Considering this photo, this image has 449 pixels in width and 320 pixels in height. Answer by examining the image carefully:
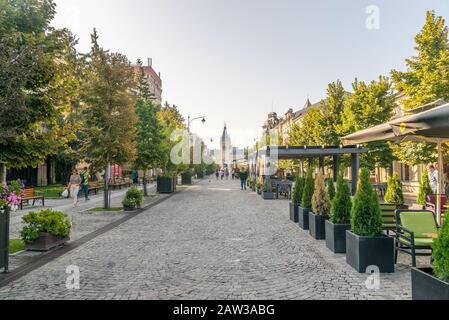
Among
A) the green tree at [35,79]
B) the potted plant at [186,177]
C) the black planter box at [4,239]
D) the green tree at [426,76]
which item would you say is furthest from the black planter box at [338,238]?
the potted plant at [186,177]

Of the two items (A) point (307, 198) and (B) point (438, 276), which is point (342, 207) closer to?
(A) point (307, 198)

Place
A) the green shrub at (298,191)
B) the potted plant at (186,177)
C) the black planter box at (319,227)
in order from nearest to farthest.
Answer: the black planter box at (319,227), the green shrub at (298,191), the potted plant at (186,177)

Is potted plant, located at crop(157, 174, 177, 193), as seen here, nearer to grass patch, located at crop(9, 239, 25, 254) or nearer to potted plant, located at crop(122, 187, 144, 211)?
potted plant, located at crop(122, 187, 144, 211)

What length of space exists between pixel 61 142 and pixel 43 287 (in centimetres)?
357

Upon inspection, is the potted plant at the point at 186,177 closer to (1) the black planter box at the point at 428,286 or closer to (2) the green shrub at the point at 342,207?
(2) the green shrub at the point at 342,207

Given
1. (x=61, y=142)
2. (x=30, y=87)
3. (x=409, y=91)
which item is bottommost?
(x=61, y=142)

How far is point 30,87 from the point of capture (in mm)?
7500

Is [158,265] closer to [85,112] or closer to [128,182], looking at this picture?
[85,112]

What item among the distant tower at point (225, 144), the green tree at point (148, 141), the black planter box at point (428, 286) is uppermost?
the distant tower at point (225, 144)

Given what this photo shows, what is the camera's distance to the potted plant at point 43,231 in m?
7.91

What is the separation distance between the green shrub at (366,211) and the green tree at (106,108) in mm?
11850

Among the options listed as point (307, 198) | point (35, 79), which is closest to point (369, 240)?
point (307, 198)

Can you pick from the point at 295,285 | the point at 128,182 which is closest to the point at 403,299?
the point at 295,285

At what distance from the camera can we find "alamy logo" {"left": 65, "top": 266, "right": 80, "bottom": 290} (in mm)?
5441
